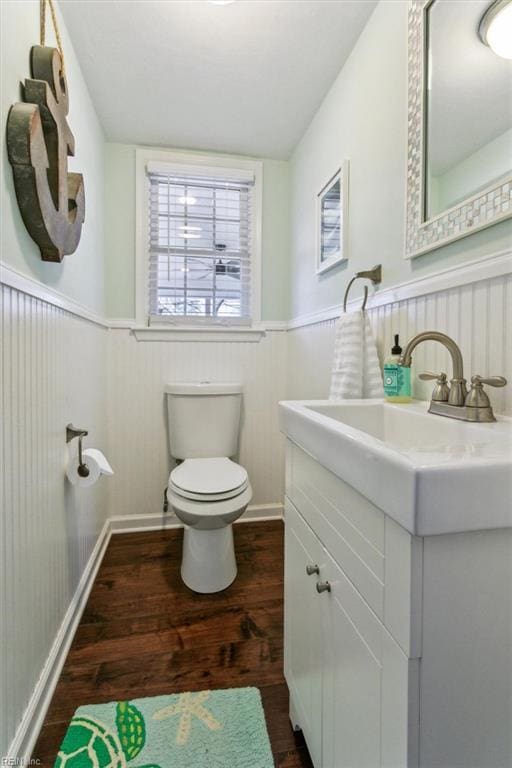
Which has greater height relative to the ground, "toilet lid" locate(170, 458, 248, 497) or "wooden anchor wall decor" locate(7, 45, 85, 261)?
"wooden anchor wall decor" locate(7, 45, 85, 261)

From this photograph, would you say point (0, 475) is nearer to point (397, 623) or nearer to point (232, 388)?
point (397, 623)

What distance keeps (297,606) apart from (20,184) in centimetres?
122

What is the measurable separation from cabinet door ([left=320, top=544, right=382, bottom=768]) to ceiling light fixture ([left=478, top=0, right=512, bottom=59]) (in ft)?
3.60

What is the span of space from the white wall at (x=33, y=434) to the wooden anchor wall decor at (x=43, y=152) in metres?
0.02

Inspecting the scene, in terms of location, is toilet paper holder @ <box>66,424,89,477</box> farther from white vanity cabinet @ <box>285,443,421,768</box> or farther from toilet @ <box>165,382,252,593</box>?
white vanity cabinet @ <box>285,443,421,768</box>

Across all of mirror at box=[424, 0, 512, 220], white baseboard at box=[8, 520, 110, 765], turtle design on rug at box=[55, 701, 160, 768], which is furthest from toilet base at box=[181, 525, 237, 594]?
mirror at box=[424, 0, 512, 220]

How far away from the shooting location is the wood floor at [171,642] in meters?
1.05

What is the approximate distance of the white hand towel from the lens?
47.3 inches

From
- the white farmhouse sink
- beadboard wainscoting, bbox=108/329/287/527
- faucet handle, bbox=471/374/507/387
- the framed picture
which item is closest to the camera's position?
the white farmhouse sink

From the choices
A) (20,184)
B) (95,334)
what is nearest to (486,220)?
(20,184)

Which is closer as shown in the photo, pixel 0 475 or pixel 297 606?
pixel 0 475

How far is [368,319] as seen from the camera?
1267 mm

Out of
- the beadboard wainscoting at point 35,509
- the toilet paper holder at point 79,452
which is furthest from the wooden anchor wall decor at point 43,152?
the toilet paper holder at point 79,452

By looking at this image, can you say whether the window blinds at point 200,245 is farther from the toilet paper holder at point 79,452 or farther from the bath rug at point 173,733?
the bath rug at point 173,733
